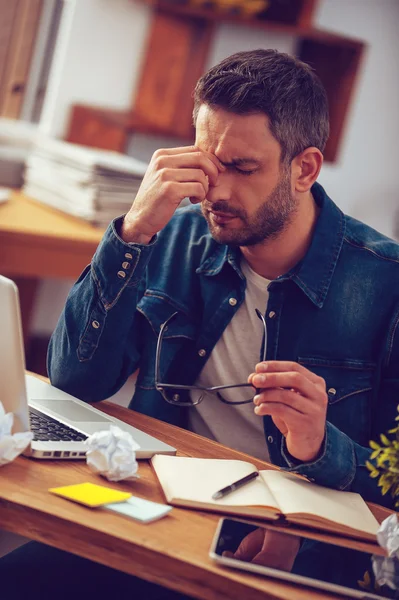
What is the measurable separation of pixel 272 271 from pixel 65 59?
5.99ft

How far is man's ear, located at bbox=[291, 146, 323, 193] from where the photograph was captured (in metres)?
1.69

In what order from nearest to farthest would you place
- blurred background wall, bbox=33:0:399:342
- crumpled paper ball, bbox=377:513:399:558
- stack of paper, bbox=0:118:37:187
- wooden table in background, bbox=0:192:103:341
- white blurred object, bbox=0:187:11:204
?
crumpled paper ball, bbox=377:513:399:558, wooden table in background, bbox=0:192:103:341, white blurred object, bbox=0:187:11:204, stack of paper, bbox=0:118:37:187, blurred background wall, bbox=33:0:399:342

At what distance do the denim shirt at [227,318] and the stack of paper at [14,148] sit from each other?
1553 millimetres

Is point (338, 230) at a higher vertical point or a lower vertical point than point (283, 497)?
higher

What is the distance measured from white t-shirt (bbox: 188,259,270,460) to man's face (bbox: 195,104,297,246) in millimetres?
114

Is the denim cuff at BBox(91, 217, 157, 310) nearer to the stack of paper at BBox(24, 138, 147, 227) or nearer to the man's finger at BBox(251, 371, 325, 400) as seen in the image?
the man's finger at BBox(251, 371, 325, 400)

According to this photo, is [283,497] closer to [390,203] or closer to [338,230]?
[338,230]

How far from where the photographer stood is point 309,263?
64.1 inches

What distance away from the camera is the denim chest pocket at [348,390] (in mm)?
1594

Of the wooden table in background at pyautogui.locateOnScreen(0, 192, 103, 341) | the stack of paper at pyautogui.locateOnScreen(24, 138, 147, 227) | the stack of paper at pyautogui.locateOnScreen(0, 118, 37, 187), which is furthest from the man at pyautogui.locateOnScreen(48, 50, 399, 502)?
the stack of paper at pyautogui.locateOnScreen(0, 118, 37, 187)

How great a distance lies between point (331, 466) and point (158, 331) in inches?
18.6

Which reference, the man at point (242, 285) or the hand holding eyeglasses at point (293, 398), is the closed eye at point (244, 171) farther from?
the hand holding eyeglasses at point (293, 398)

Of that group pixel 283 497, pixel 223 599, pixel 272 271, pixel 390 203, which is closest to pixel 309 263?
pixel 272 271

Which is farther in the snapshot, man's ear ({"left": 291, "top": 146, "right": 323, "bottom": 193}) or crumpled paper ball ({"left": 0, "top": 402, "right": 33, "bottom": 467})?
man's ear ({"left": 291, "top": 146, "right": 323, "bottom": 193})
